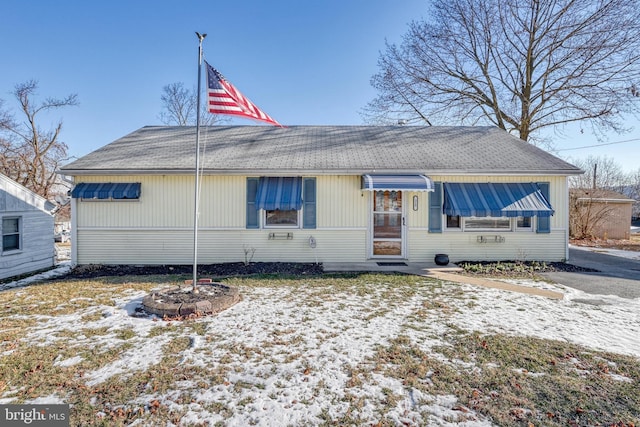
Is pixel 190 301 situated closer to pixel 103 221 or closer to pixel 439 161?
pixel 103 221

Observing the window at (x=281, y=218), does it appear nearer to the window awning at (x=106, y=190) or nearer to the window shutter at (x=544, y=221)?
the window awning at (x=106, y=190)

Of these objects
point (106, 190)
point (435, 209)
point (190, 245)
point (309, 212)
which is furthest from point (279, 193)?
point (106, 190)

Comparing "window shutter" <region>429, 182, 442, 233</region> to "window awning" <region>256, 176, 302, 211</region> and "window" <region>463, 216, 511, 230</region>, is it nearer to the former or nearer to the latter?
"window" <region>463, 216, 511, 230</region>

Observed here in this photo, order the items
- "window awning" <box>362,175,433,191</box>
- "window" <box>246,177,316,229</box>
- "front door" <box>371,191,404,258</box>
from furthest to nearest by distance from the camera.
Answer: "front door" <box>371,191,404,258</box> → "window" <box>246,177,316,229</box> → "window awning" <box>362,175,433,191</box>

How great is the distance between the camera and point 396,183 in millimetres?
8555

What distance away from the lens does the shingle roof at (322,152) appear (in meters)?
9.08

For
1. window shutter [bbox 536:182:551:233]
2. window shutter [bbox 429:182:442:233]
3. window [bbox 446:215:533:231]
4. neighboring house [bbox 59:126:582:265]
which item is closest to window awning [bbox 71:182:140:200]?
neighboring house [bbox 59:126:582:265]

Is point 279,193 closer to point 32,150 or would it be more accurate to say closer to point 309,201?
point 309,201

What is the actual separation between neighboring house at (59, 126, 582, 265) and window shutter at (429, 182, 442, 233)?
0.03m

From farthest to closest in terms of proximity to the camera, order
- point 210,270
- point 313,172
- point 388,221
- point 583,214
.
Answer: point 583,214 → point 388,221 → point 313,172 → point 210,270

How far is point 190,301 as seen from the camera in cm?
550

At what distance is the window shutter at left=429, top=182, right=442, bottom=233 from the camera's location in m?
9.33

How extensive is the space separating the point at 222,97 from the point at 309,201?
13.9 ft

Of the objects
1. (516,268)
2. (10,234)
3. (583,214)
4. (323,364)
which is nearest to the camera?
(323,364)
